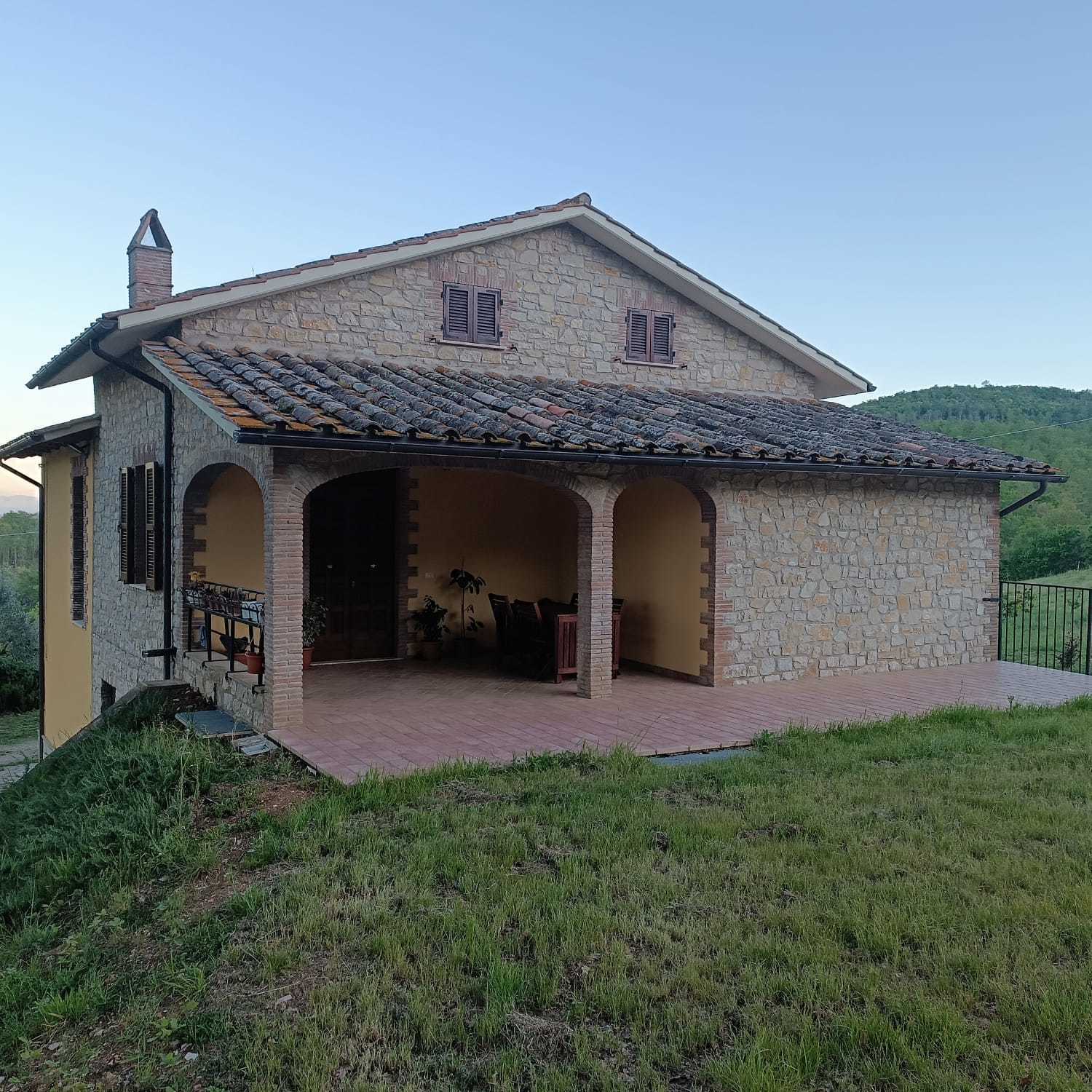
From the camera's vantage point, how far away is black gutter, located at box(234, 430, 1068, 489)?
25.0ft

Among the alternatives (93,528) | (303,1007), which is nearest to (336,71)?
(93,528)

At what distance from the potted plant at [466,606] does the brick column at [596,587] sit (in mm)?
3133

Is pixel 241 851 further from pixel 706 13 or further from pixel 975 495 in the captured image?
pixel 706 13

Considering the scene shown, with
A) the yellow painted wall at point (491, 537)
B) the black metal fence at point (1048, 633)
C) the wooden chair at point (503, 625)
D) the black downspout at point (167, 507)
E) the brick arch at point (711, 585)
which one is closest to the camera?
the black downspout at point (167, 507)

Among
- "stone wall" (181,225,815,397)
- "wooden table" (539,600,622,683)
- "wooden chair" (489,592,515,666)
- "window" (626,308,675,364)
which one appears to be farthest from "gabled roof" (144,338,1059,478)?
"wooden chair" (489,592,515,666)

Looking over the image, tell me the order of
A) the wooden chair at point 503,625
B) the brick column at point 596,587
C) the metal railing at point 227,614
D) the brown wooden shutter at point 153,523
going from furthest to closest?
the wooden chair at point 503,625
the brown wooden shutter at point 153,523
the brick column at point 596,587
the metal railing at point 227,614

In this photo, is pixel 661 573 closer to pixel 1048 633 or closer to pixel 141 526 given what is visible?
pixel 141 526

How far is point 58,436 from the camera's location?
14.2m

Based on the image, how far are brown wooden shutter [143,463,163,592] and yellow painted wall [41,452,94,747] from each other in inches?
138

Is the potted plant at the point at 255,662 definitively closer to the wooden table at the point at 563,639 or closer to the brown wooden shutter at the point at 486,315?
the wooden table at the point at 563,639

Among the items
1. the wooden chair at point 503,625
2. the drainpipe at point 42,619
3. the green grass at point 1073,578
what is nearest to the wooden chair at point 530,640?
the wooden chair at point 503,625

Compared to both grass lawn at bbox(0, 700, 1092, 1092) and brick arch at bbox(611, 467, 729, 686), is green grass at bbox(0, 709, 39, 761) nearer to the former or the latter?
grass lawn at bbox(0, 700, 1092, 1092)

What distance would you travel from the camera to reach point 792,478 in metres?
11.3

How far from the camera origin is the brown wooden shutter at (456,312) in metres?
12.1
